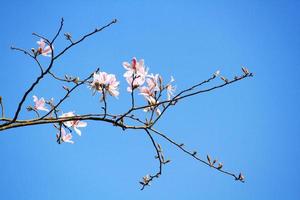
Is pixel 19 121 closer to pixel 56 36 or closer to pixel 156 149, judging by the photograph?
pixel 56 36

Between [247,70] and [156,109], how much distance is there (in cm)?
76

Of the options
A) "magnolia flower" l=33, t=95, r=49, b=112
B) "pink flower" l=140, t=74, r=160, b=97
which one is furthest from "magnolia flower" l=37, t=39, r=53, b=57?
"pink flower" l=140, t=74, r=160, b=97

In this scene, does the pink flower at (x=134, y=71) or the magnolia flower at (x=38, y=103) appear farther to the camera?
the magnolia flower at (x=38, y=103)

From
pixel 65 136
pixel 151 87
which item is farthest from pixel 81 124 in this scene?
pixel 151 87

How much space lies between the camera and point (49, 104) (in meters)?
2.84

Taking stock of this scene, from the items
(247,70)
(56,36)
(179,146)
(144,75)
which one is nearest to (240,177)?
(179,146)

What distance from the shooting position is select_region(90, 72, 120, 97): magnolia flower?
2.36 m

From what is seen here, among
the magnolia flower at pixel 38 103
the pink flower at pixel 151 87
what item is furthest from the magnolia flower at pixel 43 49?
the pink flower at pixel 151 87

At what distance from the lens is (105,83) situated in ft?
7.85

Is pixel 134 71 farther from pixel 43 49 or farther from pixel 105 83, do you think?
pixel 43 49

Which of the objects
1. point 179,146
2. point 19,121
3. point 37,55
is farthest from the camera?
point 37,55

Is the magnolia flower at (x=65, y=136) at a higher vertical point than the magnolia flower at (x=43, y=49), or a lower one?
lower

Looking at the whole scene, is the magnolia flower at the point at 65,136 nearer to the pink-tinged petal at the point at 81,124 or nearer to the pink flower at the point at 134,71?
the pink-tinged petal at the point at 81,124

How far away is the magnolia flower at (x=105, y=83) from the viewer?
2.36m
